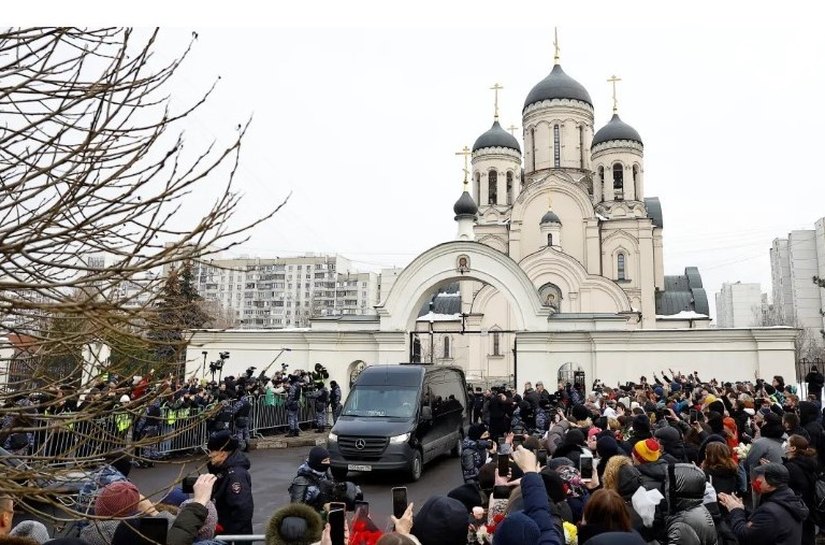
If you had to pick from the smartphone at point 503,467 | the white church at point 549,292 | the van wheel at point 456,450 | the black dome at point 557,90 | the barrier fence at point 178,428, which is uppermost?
the black dome at point 557,90

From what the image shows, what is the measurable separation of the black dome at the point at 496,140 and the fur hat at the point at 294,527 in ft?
158

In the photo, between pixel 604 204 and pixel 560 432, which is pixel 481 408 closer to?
pixel 560 432

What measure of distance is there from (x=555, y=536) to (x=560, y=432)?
225 inches

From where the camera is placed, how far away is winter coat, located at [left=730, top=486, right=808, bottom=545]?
4.38 meters

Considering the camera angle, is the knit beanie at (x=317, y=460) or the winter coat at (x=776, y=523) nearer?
the winter coat at (x=776, y=523)

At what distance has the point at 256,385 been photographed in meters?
17.0

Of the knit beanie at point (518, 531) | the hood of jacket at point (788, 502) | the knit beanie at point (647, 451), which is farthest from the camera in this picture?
the knit beanie at point (647, 451)

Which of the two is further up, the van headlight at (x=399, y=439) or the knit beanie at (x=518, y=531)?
the knit beanie at (x=518, y=531)

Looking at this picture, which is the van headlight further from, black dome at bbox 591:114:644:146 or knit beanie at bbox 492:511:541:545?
black dome at bbox 591:114:644:146


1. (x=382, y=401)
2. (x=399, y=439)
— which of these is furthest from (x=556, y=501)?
(x=382, y=401)

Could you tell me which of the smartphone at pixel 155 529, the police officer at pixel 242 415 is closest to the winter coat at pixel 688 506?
the smartphone at pixel 155 529

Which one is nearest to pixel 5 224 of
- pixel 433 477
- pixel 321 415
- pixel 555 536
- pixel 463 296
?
pixel 555 536

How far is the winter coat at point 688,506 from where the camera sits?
4.38 meters

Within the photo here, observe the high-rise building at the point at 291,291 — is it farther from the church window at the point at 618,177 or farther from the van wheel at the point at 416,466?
the van wheel at the point at 416,466
